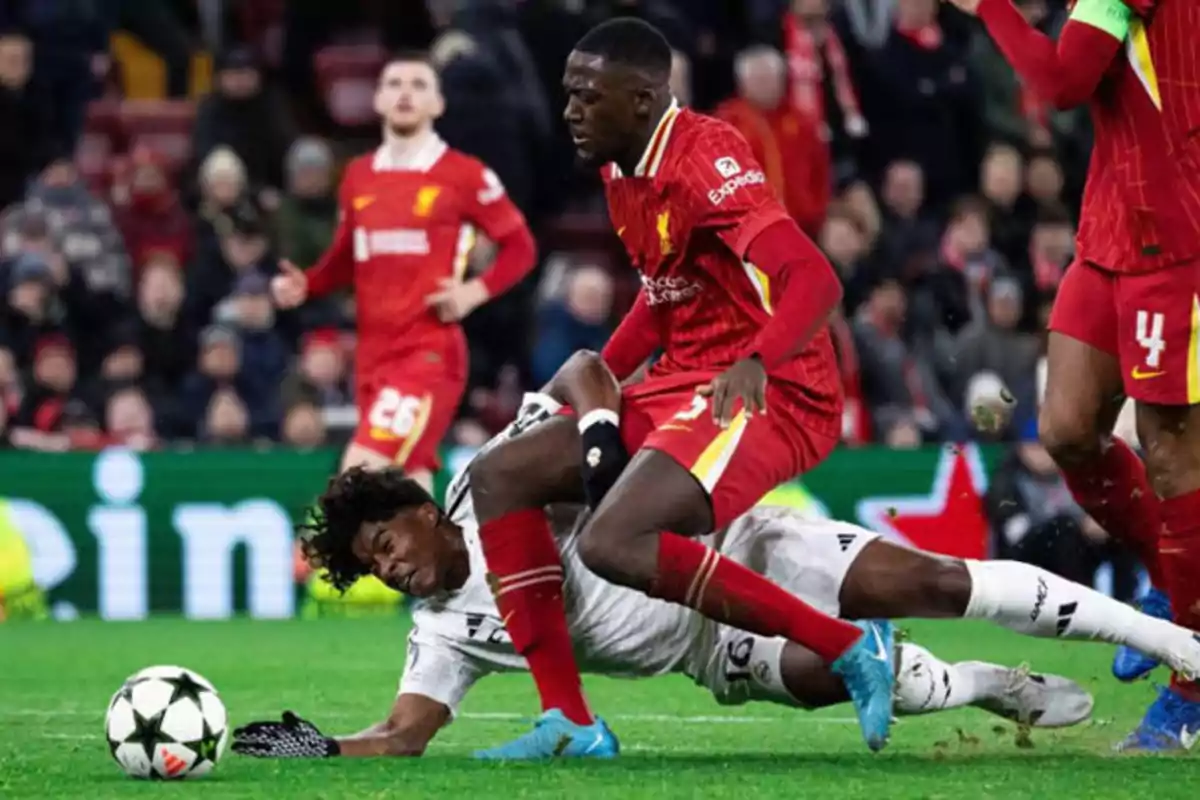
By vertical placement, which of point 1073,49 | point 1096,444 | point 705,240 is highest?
point 1073,49

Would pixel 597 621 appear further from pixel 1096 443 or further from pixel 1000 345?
pixel 1000 345

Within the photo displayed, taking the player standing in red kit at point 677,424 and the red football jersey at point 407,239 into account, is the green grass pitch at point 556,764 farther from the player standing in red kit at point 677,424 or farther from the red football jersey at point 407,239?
the red football jersey at point 407,239

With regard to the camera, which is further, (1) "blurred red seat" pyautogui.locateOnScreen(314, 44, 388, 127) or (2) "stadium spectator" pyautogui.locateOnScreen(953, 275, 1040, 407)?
(1) "blurred red seat" pyautogui.locateOnScreen(314, 44, 388, 127)

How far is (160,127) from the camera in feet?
53.1

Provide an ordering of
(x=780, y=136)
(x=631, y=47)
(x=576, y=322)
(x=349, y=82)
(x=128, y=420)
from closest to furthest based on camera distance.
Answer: (x=631, y=47) < (x=128, y=420) < (x=576, y=322) < (x=780, y=136) < (x=349, y=82)

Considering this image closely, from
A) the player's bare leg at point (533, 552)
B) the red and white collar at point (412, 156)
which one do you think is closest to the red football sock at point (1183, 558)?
the player's bare leg at point (533, 552)

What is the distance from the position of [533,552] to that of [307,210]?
26.3 ft

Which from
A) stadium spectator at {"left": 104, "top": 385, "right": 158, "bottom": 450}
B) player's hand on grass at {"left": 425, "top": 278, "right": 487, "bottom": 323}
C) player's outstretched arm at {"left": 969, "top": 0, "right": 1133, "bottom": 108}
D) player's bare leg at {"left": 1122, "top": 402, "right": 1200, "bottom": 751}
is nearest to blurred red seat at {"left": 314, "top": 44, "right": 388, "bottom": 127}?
stadium spectator at {"left": 104, "top": 385, "right": 158, "bottom": 450}

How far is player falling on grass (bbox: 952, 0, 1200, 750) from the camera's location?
21.8 feet

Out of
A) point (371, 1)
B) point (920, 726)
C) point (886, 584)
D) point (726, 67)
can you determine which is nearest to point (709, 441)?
point (886, 584)

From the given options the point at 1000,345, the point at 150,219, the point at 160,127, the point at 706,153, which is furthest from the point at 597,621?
the point at 160,127

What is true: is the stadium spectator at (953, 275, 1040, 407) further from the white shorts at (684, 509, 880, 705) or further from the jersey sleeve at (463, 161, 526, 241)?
the white shorts at (684, 509, 880, 705)

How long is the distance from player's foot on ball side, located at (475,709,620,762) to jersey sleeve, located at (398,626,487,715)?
0.20 meters

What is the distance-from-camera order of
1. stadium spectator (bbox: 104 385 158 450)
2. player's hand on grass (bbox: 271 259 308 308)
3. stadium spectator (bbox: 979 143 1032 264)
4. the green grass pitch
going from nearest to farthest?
1. the green grass pitch
2. player's hand on grass (bbox: 271 259 308 308)
3. stadium spectator (bbox: 104 385 158 450)
4. stadium spectator (bbox: 979 143 1032 264)
